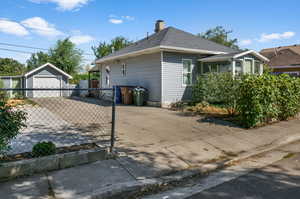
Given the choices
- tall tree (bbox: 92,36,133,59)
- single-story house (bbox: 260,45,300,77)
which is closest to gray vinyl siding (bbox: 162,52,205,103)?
single-story house (bbox: 260,45,300,77)

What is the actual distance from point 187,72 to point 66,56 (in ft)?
89.6

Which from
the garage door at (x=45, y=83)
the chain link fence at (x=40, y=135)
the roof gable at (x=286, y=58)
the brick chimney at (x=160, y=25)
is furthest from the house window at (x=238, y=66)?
the garage door at (x=45, y=83)

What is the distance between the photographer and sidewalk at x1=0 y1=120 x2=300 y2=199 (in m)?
2.96

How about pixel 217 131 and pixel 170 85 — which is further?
pixel 170 85

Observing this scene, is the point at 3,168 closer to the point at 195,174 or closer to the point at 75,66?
the point at 195,174

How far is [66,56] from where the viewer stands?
34.3 metres

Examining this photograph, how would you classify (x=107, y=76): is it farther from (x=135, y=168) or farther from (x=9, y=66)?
(x=9, y=66)

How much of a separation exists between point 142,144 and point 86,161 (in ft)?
5.16

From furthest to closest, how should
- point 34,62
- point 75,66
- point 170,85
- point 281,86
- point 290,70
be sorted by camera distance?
point 34,62 → point 75,66 → point 290,70 → point 170,85 → point 281,86

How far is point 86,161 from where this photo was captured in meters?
3.87

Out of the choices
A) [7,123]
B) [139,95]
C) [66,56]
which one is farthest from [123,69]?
[66,56]

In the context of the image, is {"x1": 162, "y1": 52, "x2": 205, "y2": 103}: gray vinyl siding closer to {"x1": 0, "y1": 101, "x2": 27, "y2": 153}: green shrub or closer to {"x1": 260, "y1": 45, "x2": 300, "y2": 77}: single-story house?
{"x1": 0, "y1": 101, "x2": 27, "y2": 153}: green shrub

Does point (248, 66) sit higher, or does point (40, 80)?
point (248, 66)

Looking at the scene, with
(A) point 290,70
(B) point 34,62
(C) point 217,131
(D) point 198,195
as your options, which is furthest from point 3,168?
(B) point 34,62
